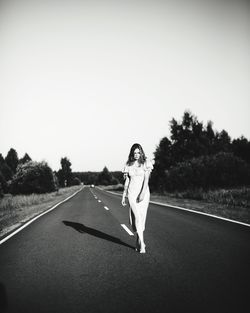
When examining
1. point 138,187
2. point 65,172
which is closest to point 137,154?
point 138,187

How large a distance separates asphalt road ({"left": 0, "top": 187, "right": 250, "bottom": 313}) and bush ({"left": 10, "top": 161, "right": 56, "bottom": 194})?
31.6m

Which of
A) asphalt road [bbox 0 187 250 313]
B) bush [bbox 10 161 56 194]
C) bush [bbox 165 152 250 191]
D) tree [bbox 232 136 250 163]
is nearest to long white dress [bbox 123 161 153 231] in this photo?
asphalt road [bbox 0 187 250 313]

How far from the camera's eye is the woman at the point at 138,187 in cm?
592

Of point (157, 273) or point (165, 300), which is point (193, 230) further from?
point (165, 300)

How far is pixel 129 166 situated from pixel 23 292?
316 cm

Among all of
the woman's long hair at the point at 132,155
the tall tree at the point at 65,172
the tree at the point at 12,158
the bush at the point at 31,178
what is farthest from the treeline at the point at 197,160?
the tall tree at the point at 65,172

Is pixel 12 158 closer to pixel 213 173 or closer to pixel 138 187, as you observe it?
pixel 213 173

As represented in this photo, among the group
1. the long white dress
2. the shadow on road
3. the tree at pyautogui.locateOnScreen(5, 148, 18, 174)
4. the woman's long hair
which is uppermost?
the tree at pyautogui.locateOnScreen(5, 148, 18, 174)

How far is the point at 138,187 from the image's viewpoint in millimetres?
6023

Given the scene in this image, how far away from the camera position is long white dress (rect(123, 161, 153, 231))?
5938mm

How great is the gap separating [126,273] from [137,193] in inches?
70.3

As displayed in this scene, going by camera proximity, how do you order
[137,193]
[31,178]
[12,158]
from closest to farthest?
1. [137,193]
2. [31,178]
3. [12,158]

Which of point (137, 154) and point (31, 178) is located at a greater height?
point (137, 154)

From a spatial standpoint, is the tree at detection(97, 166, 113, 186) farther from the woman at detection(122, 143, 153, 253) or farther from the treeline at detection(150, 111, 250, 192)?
the woman at detection(122, 143, 153, 253)
